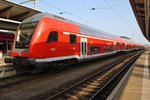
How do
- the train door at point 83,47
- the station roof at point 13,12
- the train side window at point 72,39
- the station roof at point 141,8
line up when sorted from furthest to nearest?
the station roof at point 13,12, the station roof at point 141,8, the train door at point 83,47, the train side window at point 72,39

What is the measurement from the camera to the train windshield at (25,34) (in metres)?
12.6

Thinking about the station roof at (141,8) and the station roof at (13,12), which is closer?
the station roof at (141,8)

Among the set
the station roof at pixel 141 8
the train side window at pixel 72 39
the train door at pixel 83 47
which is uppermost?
the station roof at pixel 141 8

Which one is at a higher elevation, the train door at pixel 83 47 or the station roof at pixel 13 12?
the station roof at pixel 13 12

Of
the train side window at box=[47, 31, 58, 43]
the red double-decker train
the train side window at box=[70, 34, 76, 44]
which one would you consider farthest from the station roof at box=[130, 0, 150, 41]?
the train side window at box=[47, 31, 58, 43]

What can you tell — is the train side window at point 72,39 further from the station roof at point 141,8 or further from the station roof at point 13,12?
the station roof at point 13,12

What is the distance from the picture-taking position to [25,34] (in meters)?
13.0

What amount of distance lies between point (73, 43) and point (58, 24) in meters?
2.26

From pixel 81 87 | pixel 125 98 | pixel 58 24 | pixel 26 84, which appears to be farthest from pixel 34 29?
pixel 125 98

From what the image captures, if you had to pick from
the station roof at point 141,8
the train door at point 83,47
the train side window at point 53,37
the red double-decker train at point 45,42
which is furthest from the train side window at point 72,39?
the station roof at point 141,8

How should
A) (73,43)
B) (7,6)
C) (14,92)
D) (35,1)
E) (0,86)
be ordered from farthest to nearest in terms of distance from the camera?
(35,1), (7,6), (73,43), (0,86), (14,92)

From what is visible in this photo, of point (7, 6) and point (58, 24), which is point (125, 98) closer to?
point (58, 24)

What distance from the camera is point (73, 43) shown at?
15.9 metres

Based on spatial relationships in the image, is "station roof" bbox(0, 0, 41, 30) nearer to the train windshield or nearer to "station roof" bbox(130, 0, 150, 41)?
the train windshield
